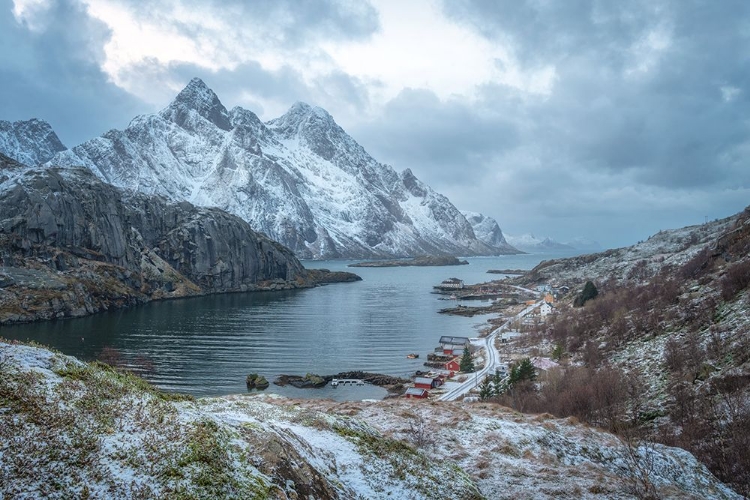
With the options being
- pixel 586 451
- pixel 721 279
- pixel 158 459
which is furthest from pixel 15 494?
pixel 721 279

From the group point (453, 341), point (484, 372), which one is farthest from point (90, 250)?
point (484, 372)

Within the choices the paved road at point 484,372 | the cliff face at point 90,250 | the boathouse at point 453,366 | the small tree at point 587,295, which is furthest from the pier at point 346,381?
the cliff face at point 90,250

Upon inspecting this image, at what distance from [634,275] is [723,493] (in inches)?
3842

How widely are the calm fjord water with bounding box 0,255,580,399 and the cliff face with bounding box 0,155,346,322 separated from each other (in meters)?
10.7

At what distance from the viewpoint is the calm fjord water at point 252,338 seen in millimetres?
69688

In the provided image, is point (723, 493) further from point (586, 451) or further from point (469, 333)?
point (469, 333)

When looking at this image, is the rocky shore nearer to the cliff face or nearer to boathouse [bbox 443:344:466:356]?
boathouse [bbox 443:344:466:356]

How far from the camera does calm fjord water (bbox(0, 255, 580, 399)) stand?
229 feet

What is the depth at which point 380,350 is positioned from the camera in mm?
88250

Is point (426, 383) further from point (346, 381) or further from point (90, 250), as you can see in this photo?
point (90, 250)

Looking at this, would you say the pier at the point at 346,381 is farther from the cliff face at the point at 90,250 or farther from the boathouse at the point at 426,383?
the cliff face at the point at 90,250

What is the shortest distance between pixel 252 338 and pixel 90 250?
8721cm

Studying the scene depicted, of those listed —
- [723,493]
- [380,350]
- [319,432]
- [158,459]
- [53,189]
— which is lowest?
[380,350]

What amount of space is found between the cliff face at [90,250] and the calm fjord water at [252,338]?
10.7 metres
